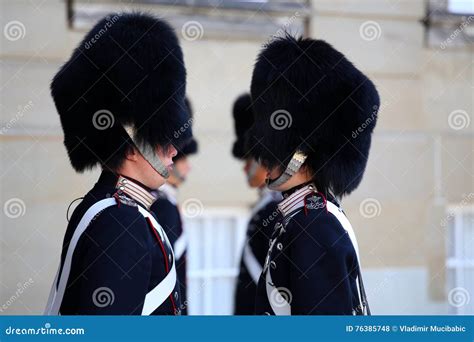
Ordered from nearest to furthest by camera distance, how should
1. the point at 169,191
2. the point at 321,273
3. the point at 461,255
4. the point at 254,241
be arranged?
the point at 321,273
the point at 254,241
the point at 169,191
the point at 461,255

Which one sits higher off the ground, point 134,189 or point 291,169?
point 291,169

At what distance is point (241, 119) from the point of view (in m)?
5.00

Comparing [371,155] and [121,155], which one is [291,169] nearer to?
[121,155]

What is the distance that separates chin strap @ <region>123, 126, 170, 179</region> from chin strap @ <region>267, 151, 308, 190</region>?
39cm

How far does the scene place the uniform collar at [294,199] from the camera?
267cm

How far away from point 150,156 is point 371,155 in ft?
10.5

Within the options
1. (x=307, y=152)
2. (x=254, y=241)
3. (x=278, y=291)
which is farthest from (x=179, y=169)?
(x=278, y=291)

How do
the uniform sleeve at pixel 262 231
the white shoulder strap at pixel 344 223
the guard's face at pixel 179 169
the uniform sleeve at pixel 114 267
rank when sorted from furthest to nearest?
the guard's face at pixel 179 169, the uniform sleeve at pixel 262 231, the white shoulder strap at pixel 344 223, the uniform sleeve at pixel 114 267

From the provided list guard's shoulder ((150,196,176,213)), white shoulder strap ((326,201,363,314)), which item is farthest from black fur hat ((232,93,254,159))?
white shoulder strap ((326,201,363,314))

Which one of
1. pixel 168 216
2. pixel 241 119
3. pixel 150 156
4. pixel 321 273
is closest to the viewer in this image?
pixel 321 273

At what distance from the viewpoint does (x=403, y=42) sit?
222 inches

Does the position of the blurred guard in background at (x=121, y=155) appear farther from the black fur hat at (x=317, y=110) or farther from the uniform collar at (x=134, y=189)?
the black fur hat at (x=317, y=110)

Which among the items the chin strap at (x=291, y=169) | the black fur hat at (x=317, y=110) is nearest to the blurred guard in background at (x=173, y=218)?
the black fur hat at (x=317, y=110)
